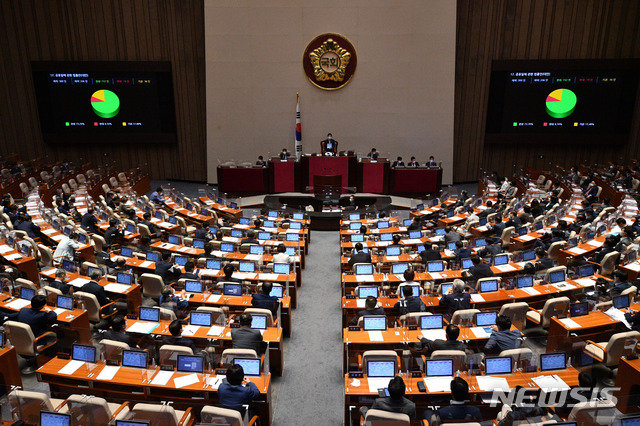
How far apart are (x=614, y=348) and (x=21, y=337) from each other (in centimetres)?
890

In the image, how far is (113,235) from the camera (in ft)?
40.7

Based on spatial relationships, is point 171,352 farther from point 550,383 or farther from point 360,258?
point 360,258

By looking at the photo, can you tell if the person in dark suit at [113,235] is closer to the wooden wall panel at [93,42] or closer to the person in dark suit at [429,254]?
the person in dark suit at [429,254]

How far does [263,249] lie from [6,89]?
17.6 metres

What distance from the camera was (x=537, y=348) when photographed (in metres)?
8.56

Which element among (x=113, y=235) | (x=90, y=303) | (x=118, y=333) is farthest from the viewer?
(x=113, y=235)

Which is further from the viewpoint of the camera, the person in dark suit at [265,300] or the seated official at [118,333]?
the person in dark suit at [265,300]

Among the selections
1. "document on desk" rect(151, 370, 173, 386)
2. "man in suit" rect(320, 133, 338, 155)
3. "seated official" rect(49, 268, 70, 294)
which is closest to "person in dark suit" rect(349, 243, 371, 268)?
"document on desk" rect(151, 370, 173, 386)

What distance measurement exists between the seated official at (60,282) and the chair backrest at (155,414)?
415 cm

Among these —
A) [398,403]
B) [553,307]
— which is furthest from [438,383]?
[553,307]

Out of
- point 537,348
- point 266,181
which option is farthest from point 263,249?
point 266,181

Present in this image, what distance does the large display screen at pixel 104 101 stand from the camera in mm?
21312

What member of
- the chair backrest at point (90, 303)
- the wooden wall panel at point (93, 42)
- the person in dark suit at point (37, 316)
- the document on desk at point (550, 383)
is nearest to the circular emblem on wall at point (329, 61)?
the wooden wall panel at point (93, 42)

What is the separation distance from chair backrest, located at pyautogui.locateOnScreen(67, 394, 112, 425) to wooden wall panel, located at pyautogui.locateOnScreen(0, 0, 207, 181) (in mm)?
18338
